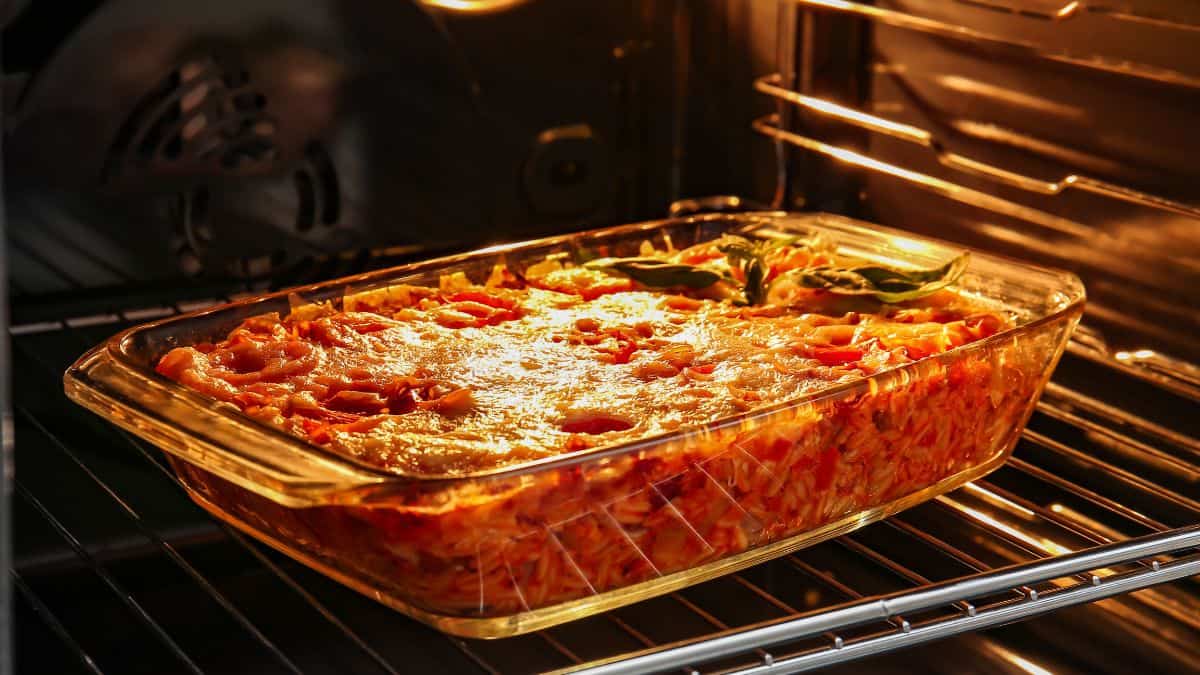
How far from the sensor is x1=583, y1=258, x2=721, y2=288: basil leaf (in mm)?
1101

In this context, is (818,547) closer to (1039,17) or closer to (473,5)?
(1039,17)

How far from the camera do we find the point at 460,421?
0.88 metres

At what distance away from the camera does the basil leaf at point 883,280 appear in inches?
41.8

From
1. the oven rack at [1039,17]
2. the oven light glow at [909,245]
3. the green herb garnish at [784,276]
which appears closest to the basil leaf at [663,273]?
the green herb garnish at [784,276]

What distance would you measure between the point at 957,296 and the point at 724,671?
1.41ft

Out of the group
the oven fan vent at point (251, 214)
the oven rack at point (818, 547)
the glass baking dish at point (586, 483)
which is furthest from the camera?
the oven fan vent at point (251, 214)

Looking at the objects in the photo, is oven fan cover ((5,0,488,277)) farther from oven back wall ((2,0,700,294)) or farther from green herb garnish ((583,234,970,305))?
green herb garnish ((583,234,970,305))

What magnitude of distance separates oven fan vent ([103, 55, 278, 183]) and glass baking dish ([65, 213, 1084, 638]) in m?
0.21

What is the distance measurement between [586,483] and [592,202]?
0.60 metres

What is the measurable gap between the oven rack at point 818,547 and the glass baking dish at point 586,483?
47 millimetres

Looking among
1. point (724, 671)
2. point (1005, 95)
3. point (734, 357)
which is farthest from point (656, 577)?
point (1005, 95)

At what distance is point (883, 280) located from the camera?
107cm

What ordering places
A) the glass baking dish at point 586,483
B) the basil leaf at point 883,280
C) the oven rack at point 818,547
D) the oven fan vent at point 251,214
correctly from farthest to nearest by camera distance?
the oven fan vent at point 251,214 < the basil leaf at point 883,280 < the oven rack at point 818,547 < the glass baking dish at point 586,483

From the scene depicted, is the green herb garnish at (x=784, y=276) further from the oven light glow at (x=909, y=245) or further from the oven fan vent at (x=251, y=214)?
the oven fan vent at (x=251, y=214)
